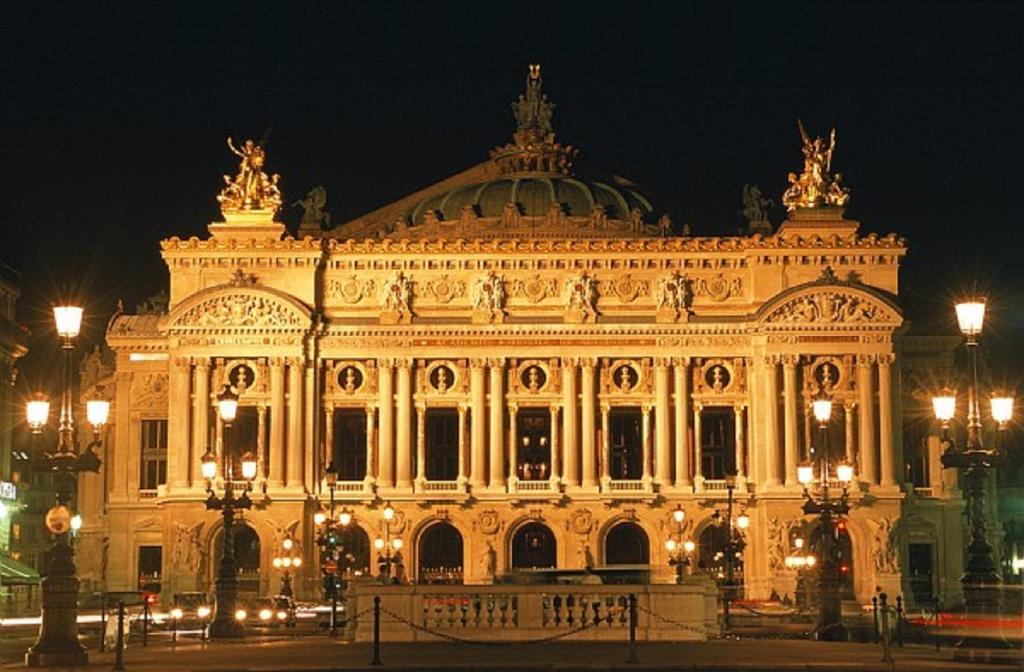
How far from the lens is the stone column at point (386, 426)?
9862 cm

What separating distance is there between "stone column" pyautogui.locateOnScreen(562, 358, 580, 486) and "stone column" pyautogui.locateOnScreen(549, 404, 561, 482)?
304 mm

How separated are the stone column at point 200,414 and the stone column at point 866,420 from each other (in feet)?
102

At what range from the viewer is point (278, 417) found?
9800 centimetres

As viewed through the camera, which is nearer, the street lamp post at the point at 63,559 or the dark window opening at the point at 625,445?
the street lamp post at the point at 63,559

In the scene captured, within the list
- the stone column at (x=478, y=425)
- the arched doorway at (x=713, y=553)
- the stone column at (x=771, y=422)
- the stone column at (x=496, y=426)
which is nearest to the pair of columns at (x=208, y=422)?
the stone column at (x=478, y=425)

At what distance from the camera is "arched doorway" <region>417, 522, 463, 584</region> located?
99.4m

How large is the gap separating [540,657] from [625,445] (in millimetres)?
59098

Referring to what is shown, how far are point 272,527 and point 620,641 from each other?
49.7 meters

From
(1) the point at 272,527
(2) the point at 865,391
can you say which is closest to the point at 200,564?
(1) the point at 272,527

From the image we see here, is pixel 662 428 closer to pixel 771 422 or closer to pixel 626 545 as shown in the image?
pixel 771 422

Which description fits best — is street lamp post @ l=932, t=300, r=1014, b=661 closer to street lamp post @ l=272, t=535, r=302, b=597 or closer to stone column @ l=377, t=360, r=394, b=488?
street lamp post @ l=272, t=535, r=302, b=597

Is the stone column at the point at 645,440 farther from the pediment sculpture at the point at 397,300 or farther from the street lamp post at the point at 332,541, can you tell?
the street lamp post at the point at 332,541

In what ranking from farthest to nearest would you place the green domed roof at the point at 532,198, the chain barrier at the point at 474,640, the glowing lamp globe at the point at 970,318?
the green domed roof at the point at 532,198 < the chain barrier at the point at 474,640 < the glowing lamp globe at the point at 970,318

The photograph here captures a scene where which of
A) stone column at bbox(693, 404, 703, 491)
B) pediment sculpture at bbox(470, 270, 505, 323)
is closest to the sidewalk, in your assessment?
stone column at bbox(693, 404, 703, 491)
